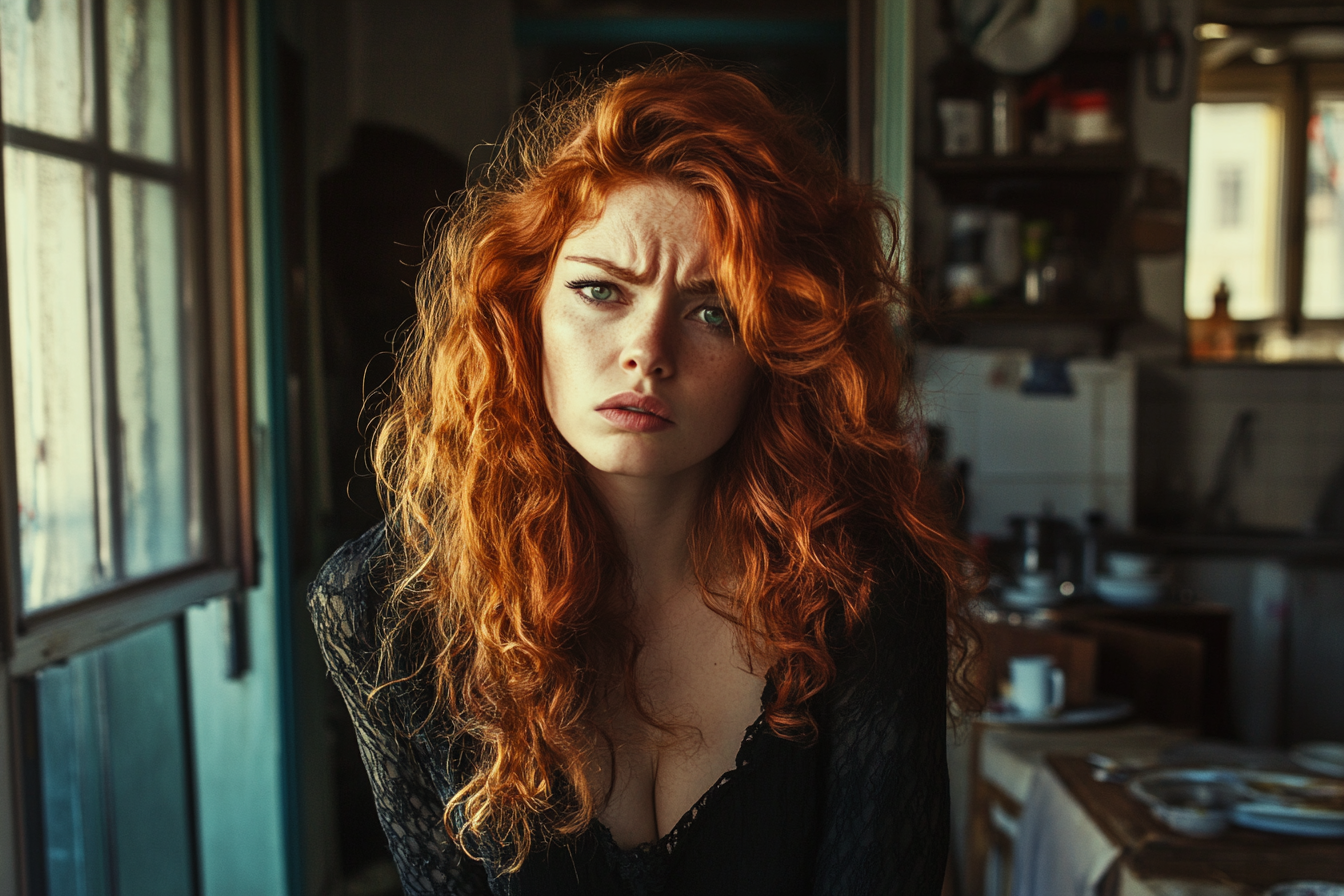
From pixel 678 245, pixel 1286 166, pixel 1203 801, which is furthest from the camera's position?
pixel 1286 166

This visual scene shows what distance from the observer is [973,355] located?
344 centimetres

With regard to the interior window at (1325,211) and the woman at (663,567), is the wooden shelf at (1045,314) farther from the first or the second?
the woman at (663,567)

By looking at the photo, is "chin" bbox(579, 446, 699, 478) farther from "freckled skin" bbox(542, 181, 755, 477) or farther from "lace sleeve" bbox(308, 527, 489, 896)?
"lace sleeve" bbox(308, 527, 489, 896)

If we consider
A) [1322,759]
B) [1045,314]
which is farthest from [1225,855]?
[1045,314]

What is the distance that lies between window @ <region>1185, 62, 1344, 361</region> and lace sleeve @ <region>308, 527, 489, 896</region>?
3.83 metres

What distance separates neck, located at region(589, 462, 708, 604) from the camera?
954 millimetres

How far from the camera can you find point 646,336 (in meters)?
0.82

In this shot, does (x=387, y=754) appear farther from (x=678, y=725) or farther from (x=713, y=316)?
(x=713, y=316)

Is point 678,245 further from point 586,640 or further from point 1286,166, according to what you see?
point 1286,166

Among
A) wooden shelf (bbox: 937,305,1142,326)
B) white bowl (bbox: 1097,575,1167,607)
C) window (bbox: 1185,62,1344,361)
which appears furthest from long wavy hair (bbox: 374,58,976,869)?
window (bbox: 1185,62,1344,361)

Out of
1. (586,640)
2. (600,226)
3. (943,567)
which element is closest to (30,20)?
(600,226)

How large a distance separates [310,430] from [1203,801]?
1.90 meters

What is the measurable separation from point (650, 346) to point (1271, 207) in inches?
166

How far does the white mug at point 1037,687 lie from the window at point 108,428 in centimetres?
147
